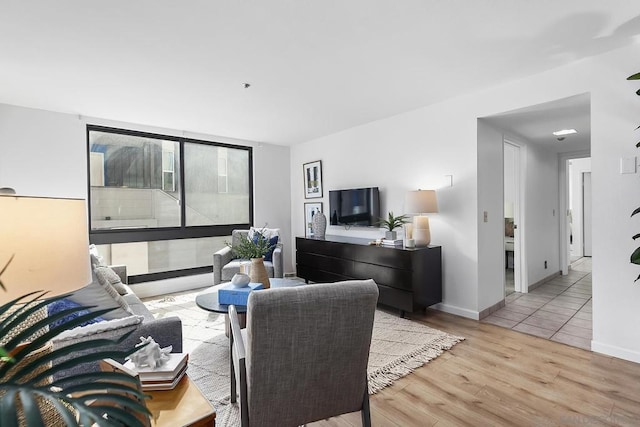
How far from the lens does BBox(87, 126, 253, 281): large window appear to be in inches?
162

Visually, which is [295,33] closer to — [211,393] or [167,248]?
[211,393]

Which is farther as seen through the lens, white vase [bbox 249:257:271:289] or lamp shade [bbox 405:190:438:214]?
lamp shade [bbox 405:190:438:214]

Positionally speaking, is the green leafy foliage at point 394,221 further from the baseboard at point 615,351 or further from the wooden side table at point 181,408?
the wooden side table at point 181,408

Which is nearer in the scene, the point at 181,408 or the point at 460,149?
the point at 181,408

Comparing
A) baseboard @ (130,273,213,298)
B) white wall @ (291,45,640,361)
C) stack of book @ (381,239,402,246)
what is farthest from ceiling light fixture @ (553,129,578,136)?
baseboard @ (130,273,213,298)

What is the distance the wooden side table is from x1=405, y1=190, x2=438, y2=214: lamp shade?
2.72 meters

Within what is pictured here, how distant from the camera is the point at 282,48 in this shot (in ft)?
7.63

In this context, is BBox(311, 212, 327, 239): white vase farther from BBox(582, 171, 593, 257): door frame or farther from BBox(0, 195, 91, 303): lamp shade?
BBox(582, 171, 593, 257): door frame

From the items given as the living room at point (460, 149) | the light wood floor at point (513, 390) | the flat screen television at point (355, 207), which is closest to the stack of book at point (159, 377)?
the light wood floor at point (513, 390)

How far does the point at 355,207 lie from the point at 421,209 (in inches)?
48.5

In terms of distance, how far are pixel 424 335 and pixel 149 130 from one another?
4307 millimetres

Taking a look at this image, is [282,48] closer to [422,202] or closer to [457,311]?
[422,202]

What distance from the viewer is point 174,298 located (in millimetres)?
4207

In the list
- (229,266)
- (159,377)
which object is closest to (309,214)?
(229,266)
